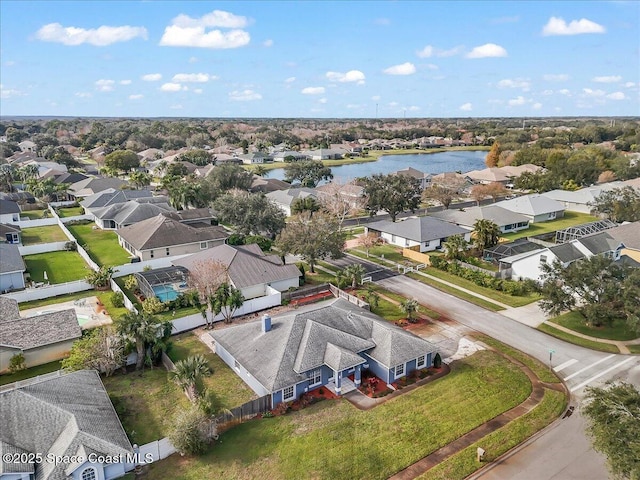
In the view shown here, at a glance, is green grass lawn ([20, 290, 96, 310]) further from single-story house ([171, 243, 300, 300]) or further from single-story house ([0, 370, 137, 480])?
→ single-story house ([0, 370, 137, 480])

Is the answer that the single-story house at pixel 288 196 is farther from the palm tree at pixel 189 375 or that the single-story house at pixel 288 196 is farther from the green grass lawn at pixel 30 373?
the palm tree at pixel 189 375

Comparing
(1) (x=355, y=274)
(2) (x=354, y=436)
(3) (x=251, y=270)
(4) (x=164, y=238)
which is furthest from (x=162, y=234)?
(2) (x=354, y=436)

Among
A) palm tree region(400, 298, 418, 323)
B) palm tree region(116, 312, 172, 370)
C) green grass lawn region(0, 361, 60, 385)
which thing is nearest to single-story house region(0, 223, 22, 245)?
green grass lawn region(0, 361, 60, 385)

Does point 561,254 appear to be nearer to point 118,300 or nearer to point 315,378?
point 315,378

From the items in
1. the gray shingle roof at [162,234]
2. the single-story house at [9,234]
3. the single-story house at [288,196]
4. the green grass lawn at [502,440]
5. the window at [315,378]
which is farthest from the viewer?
the single-story house at [288,196]

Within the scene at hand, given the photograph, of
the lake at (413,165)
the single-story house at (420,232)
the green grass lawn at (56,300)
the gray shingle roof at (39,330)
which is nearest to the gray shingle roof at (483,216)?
the single-story house at (420,232)

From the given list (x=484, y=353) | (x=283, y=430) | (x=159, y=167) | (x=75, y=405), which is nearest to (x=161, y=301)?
(x=75, y=405)
